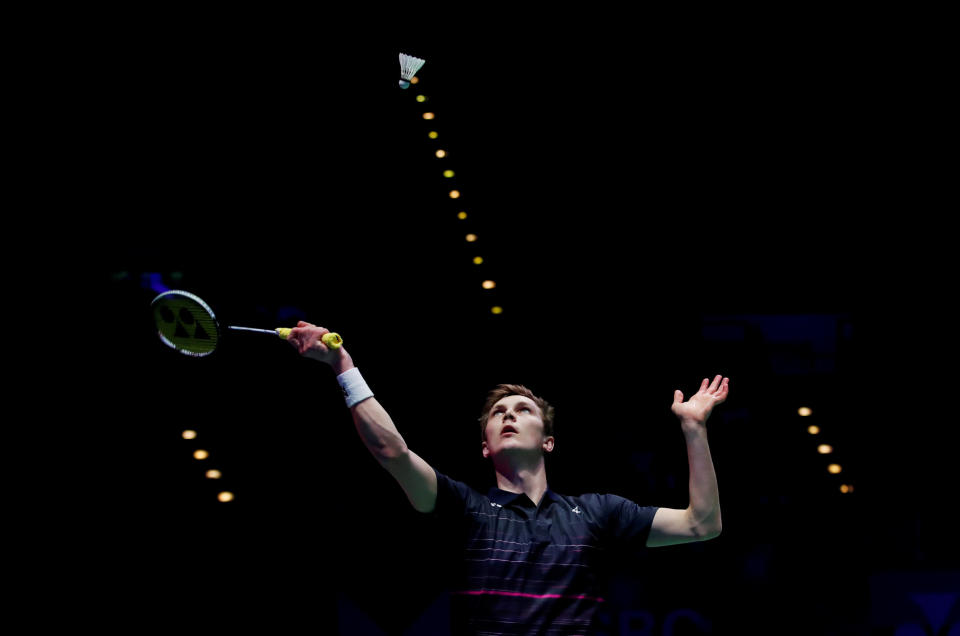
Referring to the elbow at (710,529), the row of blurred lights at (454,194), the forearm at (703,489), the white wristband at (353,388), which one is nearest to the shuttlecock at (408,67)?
the row of blurred lights at (454,194)

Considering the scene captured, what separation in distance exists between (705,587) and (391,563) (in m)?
1.38

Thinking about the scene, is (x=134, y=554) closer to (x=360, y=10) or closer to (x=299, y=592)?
(x=299, y=592)

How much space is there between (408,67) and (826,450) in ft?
8.93

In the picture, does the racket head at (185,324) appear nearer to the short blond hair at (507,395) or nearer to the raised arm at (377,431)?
the raised arm at (377,431)

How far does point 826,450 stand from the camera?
12.9ft

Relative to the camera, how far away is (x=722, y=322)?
454cm

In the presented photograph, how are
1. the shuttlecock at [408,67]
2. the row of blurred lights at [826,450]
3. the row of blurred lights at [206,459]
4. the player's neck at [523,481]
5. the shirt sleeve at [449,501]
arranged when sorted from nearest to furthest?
1. the shirt sleeve at [449,501]
2. the player's neck at [523,481]
3. the row of blurred lights at [206,459]
4. the row of blurred lights at [826,450]
5. the shuttlecock at [408,67]

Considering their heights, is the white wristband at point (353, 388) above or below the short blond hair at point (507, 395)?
below

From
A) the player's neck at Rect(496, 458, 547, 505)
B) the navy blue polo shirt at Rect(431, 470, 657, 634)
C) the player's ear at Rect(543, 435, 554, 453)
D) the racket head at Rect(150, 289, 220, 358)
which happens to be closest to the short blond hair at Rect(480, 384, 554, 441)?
the player's ear at Rect(543, 435, 554, 453)

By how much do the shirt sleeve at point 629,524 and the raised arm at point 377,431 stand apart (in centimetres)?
64

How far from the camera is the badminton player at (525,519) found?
2555 millimetres

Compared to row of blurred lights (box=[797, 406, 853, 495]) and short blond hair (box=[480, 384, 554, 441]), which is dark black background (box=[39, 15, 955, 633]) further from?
short blond hair (box=[480, 384, 554, 441])

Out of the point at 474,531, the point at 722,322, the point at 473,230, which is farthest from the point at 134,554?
the point at 722,322

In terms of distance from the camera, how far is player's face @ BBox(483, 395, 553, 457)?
293 centimetres
